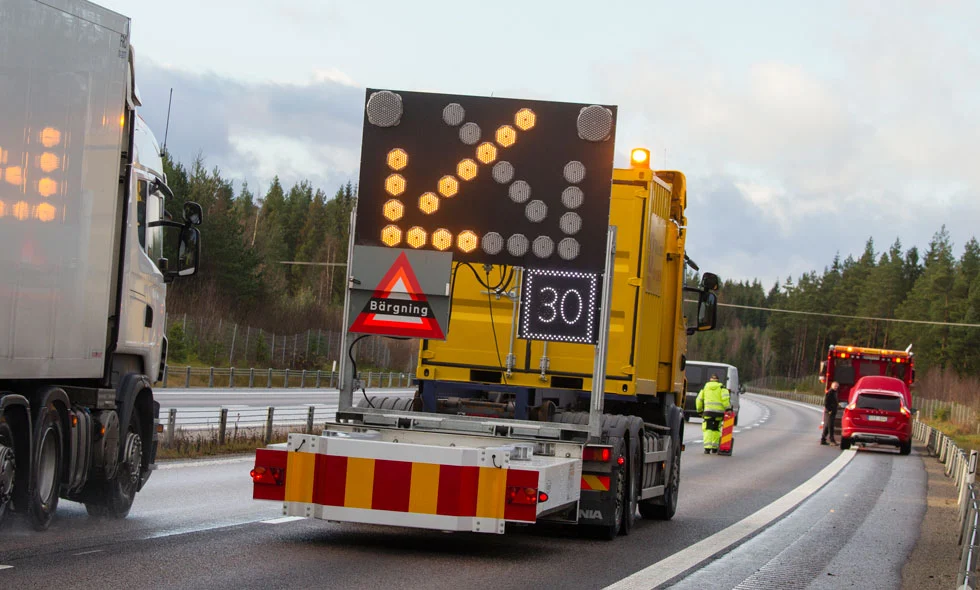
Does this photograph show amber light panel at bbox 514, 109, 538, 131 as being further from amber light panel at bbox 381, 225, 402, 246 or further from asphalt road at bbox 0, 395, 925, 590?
asphalt road at bbox 0, 395, 925, 590

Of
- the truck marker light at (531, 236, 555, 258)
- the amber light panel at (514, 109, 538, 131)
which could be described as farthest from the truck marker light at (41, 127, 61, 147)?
the truck marker light at (531, 236, 555, 258)

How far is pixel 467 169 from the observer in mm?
10859

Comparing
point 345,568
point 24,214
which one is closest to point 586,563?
point 345,568

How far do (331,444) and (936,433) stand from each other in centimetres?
3241

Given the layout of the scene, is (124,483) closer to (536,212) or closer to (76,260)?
(76,260)

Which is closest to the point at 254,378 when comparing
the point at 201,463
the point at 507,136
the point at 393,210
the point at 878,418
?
the point at 878,418

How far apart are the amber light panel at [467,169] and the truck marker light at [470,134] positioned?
0.50 ft

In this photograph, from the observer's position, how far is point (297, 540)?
1060 centimetres

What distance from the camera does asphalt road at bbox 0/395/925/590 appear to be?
861cm

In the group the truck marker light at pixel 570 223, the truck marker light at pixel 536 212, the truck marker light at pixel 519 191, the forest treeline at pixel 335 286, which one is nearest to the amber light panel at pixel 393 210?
the truck marker light at pixel 519 191

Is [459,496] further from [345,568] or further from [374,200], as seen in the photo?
[374,200]

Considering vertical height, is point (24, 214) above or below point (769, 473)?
above

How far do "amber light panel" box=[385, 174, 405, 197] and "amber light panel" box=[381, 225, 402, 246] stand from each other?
285mm

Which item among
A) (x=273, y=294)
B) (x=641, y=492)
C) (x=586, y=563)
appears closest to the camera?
(x=586, y=563)
